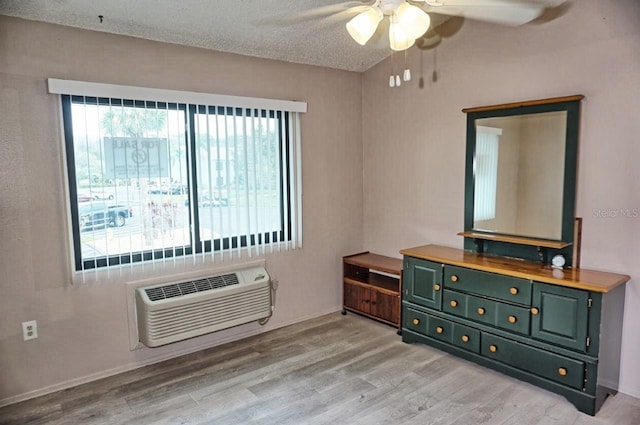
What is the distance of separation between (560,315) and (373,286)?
162 cm

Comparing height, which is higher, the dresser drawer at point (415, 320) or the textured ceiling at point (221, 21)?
the textured ceiling at point (221, 21)

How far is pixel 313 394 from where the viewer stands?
2748 millimetres

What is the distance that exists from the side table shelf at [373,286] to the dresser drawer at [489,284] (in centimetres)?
59

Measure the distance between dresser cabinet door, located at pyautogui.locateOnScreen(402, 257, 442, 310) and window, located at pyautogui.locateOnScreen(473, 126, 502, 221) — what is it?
0.56m

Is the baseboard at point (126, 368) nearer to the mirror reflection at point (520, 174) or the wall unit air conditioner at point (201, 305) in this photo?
the wall unit air conditioner at point (201, 305)

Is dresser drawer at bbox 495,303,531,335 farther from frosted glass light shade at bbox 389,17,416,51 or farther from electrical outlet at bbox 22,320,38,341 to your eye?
electrical outlet at bbox 22,320,38,341

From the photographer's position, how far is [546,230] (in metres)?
2.95

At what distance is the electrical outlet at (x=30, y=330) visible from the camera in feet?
8.74

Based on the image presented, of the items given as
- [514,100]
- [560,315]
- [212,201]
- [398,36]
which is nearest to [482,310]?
[560,315]

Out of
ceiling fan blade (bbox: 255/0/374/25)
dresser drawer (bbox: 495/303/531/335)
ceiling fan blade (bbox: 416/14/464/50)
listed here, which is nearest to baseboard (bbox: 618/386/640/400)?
dresser drawer (bbox: 495/303/531/335)

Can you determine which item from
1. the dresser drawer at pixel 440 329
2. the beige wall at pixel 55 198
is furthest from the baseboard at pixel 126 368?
the dresser drawer at pixel 440 329

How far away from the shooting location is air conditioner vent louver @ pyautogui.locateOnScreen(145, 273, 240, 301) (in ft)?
10.0

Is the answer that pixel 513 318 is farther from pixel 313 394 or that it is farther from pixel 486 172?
pixel 313 394

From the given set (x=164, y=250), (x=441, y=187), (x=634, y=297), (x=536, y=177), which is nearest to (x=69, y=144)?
(x=164, y=250)
